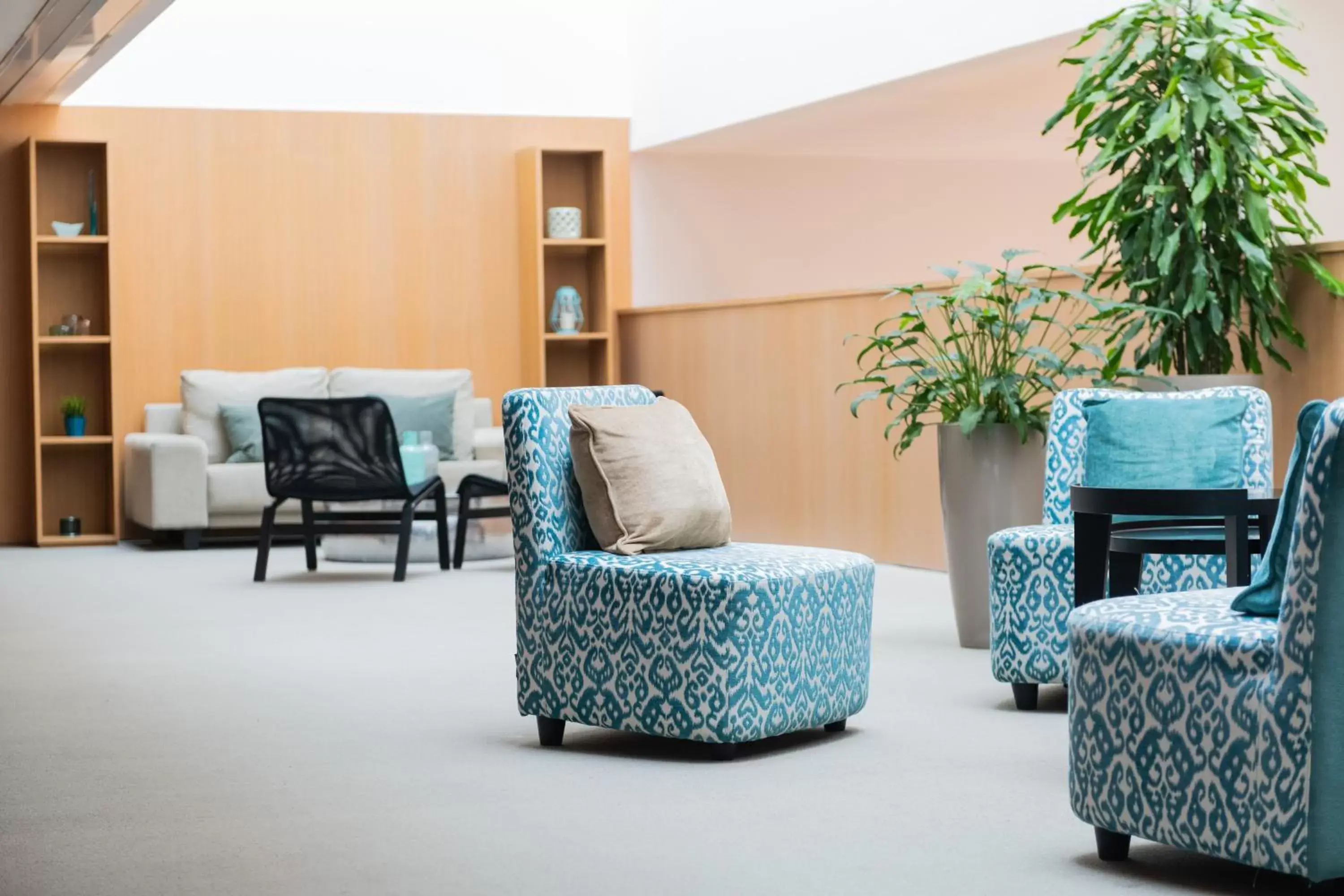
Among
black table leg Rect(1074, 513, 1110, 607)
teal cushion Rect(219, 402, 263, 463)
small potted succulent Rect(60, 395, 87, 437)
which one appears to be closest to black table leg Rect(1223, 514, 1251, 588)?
black table leg Rect(1074, 513, 1110, 607)

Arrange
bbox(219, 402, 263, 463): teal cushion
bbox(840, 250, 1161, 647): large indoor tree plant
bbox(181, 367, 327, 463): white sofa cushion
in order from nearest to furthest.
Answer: bbox(840, 250, 1161, 647): large indoor tree plant → bbox(219, 402, 263, 463): teal cushion → bbox(181, 367, 327, 463): white sofa cushion

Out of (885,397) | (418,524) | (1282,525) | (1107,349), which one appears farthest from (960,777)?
(418,524)

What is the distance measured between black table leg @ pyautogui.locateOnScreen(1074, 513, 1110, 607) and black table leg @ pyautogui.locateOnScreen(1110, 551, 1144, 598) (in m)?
0.34

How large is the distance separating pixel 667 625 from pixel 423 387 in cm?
655

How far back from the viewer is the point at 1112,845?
122 inches

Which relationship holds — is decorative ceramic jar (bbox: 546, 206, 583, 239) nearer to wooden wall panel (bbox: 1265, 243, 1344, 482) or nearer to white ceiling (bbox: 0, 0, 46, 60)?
white ceiling (bbox: 0, 0, 46, 60)

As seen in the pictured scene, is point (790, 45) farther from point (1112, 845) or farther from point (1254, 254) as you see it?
point (1112, 845)

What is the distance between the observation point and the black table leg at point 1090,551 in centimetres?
420

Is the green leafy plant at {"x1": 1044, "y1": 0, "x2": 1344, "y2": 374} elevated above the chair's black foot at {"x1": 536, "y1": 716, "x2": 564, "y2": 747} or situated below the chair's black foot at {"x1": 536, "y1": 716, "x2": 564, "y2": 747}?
above

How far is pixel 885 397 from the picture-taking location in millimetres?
8492

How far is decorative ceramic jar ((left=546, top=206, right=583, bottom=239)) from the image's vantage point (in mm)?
11094

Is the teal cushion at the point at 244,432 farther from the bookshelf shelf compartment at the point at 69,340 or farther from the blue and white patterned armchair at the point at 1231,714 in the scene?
the blue and white patterned armchair at the point at 1231,714

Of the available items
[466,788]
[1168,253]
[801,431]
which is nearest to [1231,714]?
[466,788]

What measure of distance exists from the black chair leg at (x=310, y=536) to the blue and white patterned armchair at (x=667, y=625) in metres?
3.89
